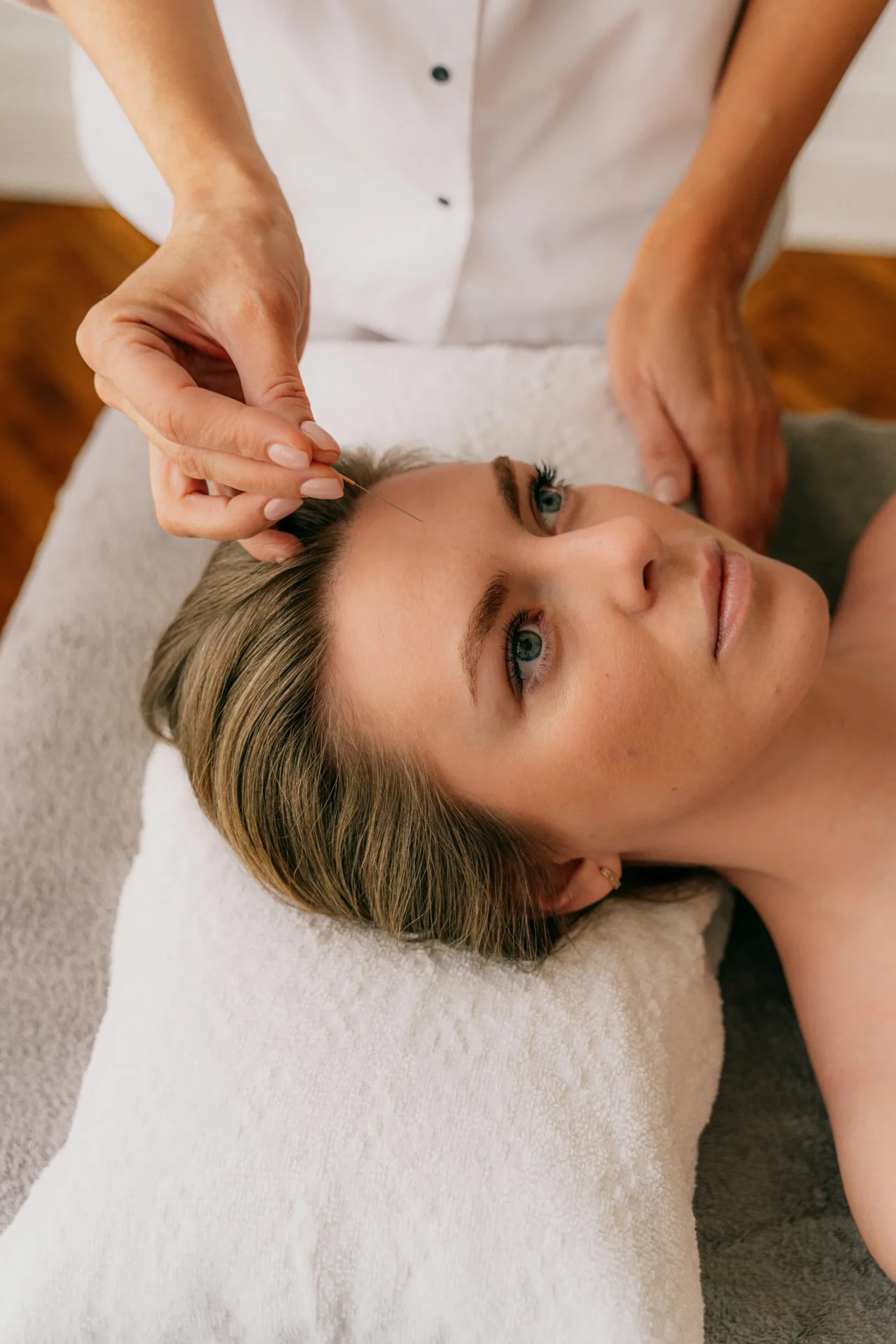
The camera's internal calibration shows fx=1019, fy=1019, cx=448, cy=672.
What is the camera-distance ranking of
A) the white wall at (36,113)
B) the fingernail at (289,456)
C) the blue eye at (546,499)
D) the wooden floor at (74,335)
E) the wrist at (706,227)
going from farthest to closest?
the white wall at (36,113), the wooden floor at (74,335), the wrist at (706,227), the blue eye at (546,499), the fingernail at (289,456)

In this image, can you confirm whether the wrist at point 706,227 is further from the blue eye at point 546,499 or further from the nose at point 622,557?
the nose at point 622,557

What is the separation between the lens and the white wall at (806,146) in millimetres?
2594

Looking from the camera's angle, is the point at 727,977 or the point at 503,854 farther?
the point at 727,977

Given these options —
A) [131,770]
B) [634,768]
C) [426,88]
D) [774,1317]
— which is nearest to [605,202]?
[426,88]

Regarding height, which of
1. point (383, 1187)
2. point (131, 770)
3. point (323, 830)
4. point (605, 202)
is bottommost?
point (383, 1187)

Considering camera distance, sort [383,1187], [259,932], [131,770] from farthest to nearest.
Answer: [131,770]
[259,932]
[383,1187]

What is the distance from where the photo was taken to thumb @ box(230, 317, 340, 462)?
833mm

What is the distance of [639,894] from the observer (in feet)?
4.00

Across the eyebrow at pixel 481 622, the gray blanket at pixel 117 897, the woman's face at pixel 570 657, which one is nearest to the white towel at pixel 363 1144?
the gray blanket at pixel 117 897

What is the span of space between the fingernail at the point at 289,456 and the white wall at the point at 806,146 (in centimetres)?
232

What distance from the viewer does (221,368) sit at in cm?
100

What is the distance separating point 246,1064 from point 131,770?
494mm

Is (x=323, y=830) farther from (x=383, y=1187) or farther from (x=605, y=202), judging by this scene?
(x=605, y=202)

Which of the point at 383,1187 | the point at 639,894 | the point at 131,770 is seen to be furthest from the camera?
the point at 131,770
